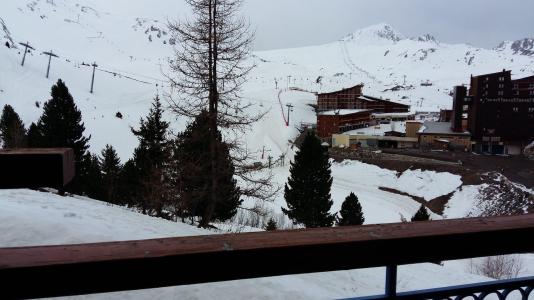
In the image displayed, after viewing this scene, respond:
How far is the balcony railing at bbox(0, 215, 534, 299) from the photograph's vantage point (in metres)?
1.23

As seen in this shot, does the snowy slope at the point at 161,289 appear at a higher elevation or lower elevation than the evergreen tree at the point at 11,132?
lower

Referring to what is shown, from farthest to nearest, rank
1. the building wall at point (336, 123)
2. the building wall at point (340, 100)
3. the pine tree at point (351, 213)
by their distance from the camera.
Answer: the building wall at point (340, 100) < the building wall at point (336, 123) < the pine tree at point (351, 213)

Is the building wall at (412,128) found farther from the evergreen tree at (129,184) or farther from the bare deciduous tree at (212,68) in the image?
the bare deciduous tree at (212,68)

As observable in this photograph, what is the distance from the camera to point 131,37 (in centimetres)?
12950

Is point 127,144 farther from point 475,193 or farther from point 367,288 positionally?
point 367,288

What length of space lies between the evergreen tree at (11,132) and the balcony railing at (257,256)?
1029 inches

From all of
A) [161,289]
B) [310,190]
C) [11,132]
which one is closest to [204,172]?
[161,289]

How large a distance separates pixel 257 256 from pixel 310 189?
24.6 metres

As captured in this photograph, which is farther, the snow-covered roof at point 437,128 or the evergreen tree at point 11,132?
the snow-covered roof at point 437,128

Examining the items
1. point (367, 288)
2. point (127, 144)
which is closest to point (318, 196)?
point (367, 288)

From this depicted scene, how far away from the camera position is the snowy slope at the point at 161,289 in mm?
4398

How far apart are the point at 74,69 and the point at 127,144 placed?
112 ft

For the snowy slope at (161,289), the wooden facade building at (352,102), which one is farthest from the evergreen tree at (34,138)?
the wooden facade building at (352,102)

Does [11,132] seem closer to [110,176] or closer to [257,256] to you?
[110,176]
